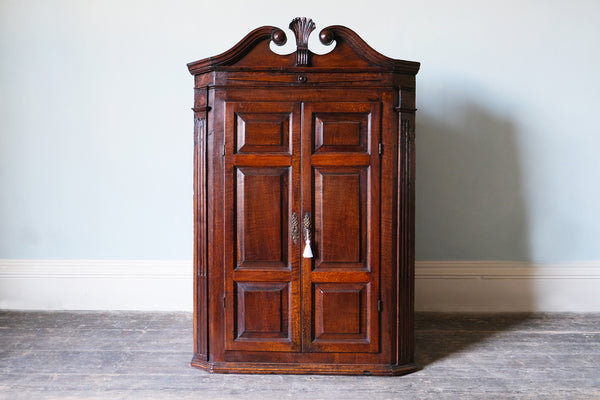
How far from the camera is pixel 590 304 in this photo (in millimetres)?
3996

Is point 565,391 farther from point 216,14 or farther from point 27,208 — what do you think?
point 27,208

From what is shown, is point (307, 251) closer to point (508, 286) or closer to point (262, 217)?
point (262, 217)

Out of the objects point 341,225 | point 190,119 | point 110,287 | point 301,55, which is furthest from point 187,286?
point 301,55

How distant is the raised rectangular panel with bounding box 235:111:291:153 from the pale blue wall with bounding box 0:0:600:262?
1379mm

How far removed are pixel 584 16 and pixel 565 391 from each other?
2.92 metres

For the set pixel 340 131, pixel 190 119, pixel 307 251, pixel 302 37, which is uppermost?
pixel 302 37

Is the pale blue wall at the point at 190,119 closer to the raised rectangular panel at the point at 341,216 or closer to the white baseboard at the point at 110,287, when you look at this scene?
the white baseboard at the point at 110,287

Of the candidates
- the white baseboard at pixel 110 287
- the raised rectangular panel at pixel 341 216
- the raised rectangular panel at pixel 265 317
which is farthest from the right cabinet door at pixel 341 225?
the white baseboard at pixel 110 287

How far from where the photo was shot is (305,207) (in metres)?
2.76

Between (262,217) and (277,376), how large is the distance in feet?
2.84

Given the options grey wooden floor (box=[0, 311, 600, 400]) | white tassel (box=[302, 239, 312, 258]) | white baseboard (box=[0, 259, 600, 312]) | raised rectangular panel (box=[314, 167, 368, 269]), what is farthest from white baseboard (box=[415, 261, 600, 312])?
white tassel (box=[302, 239, 312, 258])

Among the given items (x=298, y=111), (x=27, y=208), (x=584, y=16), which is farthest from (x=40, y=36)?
(x=584, y=16)

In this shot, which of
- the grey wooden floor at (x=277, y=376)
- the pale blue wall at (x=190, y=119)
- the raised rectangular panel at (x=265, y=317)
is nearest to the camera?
the grey wooden floor at (x=277, y=376)

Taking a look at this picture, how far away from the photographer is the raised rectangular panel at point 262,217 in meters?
2.76
